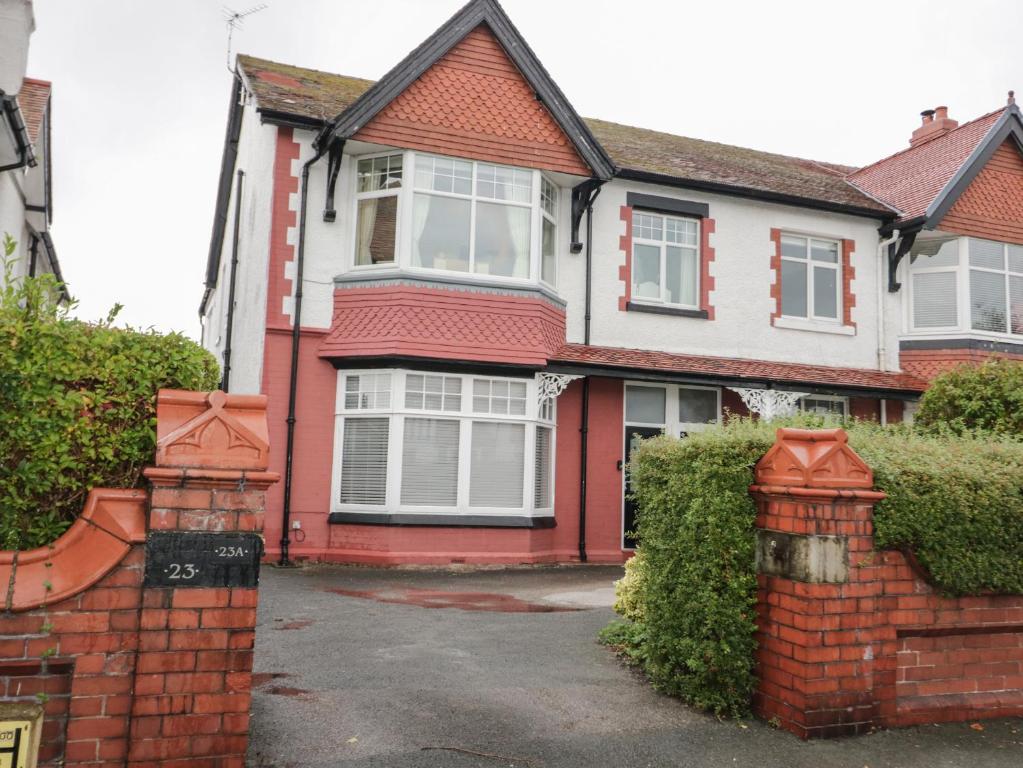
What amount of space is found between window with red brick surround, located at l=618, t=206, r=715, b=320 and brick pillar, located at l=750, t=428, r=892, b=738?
9.36m

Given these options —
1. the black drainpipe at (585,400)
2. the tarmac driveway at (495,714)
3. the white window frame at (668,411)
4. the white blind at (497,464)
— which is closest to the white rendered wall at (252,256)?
the white blind at (497,464)

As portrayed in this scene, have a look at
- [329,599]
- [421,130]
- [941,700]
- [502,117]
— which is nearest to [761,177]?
[502,117]

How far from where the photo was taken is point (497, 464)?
1234 cm

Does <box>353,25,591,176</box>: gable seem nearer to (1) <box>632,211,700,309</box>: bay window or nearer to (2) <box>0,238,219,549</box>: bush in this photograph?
(1) <box>632,211,700,309</box>: bay window

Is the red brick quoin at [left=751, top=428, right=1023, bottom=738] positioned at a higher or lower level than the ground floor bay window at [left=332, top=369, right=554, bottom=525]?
lower

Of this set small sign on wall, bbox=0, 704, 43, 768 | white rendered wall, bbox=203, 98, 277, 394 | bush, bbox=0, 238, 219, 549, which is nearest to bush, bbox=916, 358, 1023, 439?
bush, bbox=0, 238, 219, 549

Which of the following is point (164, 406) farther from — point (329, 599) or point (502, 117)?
point (502, 117)

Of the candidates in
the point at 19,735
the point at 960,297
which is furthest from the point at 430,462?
the point at 960,297

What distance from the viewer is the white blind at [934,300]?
15.3 metres

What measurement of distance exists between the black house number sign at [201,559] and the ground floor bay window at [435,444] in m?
8.23

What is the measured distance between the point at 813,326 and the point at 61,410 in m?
13.6

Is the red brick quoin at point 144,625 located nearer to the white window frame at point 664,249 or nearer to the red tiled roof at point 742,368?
the red tiled roof at point 742,368

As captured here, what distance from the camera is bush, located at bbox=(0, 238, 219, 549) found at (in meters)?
3.46

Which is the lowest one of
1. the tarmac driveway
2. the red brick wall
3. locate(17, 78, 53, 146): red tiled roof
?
the tarmac driveway
